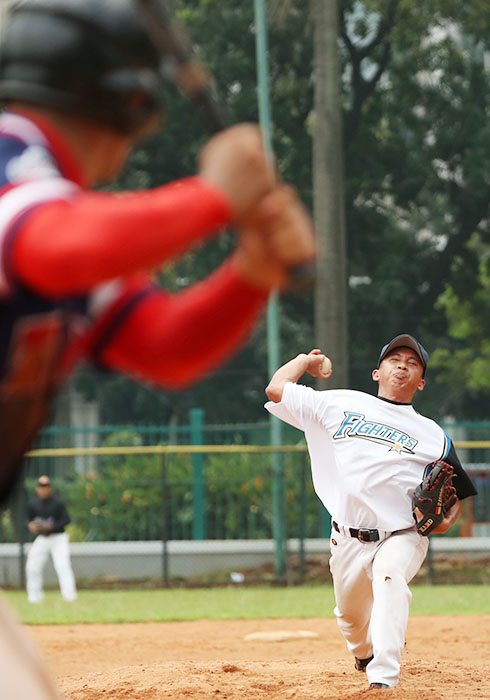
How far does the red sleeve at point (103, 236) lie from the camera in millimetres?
2133

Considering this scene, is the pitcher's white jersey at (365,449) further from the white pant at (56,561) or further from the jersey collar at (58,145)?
the white pant at (56,561)

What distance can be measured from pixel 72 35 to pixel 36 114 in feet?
0.58

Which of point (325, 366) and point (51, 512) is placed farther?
point (51, 512)

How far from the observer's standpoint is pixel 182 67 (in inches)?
94.7

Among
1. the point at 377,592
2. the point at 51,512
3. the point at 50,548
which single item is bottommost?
the point at 50,548

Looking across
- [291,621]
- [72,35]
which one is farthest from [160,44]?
[291,621]

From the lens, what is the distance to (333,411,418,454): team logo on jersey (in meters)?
7.30

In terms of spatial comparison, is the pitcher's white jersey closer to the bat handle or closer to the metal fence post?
the bat handle

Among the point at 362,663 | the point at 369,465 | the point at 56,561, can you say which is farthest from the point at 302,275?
the point at 56,561

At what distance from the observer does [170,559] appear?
17.7 meters

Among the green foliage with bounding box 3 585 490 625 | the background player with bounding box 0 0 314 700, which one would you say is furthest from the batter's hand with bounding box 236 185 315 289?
the green foliage with bounding box 3 585 490 625

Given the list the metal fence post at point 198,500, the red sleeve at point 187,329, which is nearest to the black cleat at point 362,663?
the red sleeve at point 187,329

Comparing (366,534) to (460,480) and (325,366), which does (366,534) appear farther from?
(325,366)

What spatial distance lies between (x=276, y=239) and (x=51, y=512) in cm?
1388
